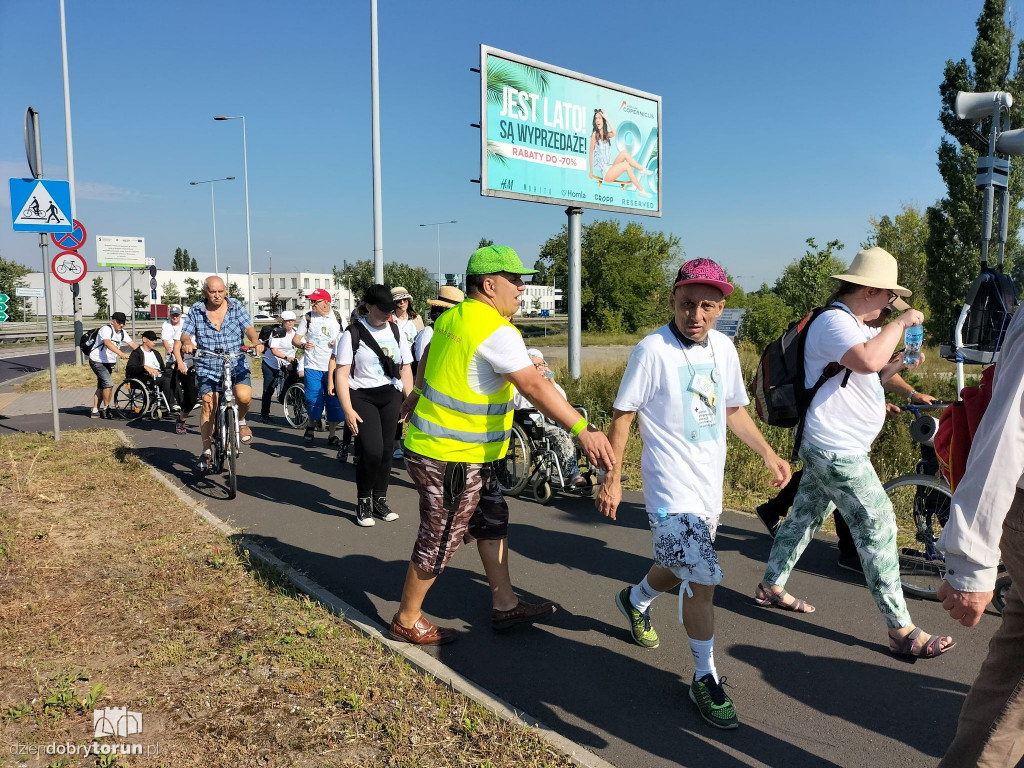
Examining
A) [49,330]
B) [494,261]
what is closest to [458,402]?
[494,261]

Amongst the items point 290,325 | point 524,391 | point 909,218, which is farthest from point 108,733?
point 909,218

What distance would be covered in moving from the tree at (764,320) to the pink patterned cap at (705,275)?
1342 cm

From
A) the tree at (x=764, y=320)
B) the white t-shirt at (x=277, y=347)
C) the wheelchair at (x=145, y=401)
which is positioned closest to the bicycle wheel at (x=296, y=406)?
the white t-shirt at (x=277, y=347)

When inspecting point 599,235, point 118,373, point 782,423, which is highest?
point 599,235

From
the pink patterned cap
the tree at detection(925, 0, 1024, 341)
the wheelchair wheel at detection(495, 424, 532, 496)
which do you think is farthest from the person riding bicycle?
the tree at detection(925, 0, 1024, 341)

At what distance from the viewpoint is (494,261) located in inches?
141

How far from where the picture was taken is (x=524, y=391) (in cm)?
338

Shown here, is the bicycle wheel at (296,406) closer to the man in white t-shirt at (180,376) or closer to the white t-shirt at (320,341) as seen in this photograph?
the white t-shirt at (320,341)

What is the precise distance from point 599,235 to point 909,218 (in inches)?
610

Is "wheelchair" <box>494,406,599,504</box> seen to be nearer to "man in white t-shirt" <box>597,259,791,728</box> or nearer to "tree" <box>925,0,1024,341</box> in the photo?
"man in white t-shirt" <box>597,259,791,728</box>

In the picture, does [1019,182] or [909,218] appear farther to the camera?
[909,218]

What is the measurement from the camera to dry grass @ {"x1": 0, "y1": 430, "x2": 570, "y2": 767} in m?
2.89

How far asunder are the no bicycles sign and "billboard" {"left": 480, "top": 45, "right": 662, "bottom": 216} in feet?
24.5

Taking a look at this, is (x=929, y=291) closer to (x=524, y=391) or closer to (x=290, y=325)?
(x=290, y=325)
